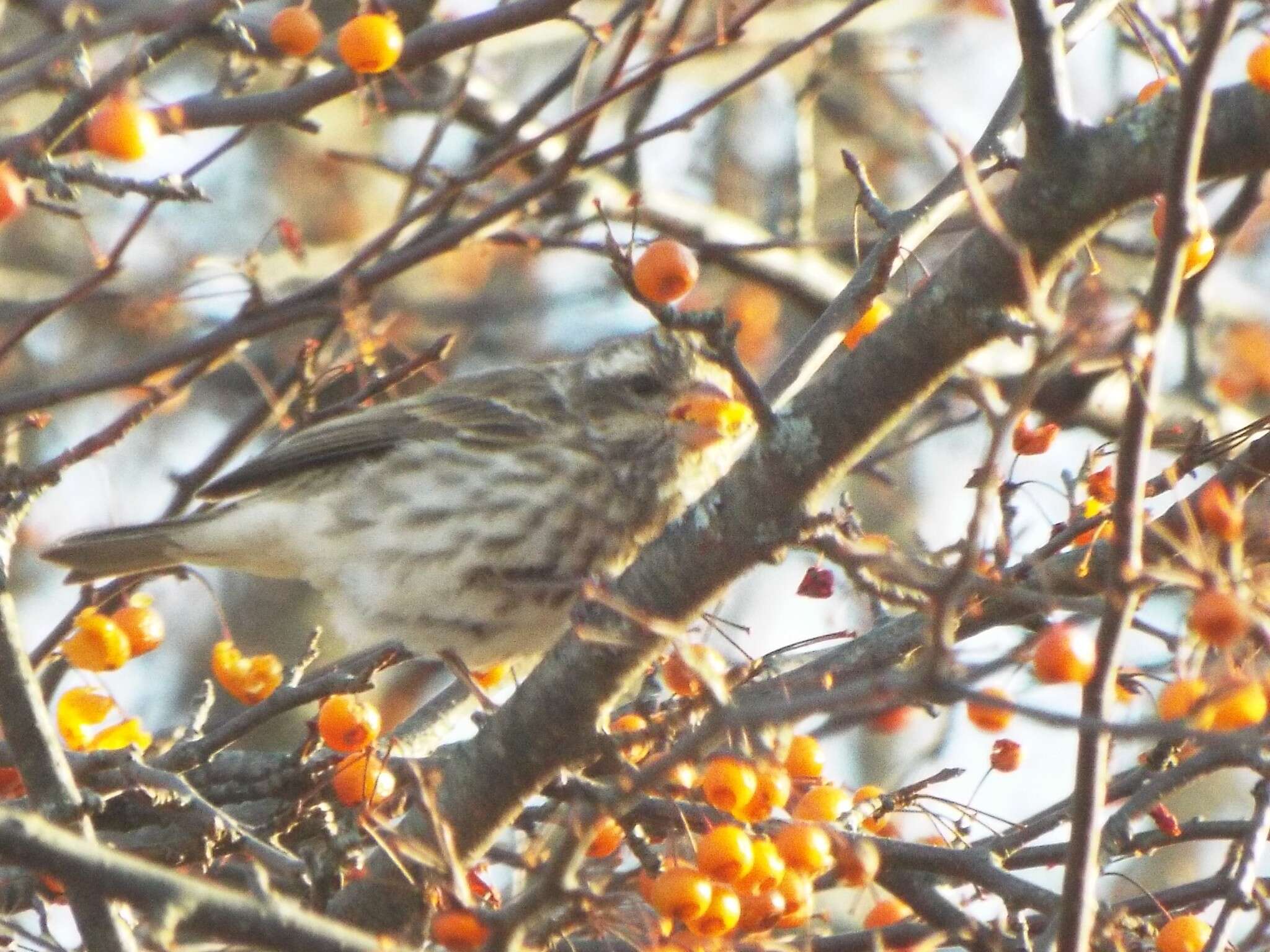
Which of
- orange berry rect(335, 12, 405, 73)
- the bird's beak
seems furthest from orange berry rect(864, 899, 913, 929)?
orange berry rect(335, 12, 405, 73)

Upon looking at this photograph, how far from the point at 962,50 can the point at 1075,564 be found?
10.3m

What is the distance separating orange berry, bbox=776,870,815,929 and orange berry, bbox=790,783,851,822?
191 mm

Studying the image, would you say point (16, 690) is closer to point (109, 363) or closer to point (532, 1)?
point (532, 1)

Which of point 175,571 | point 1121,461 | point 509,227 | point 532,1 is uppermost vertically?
point 509,227

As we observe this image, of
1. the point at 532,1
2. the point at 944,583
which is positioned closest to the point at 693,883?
the point at 944,583

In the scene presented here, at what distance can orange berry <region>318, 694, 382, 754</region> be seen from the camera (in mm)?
5113

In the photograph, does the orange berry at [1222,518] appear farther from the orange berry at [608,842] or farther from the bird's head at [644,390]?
the bird's head at [644,390]

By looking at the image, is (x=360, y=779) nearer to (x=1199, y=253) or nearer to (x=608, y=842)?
(x=608, y=842)

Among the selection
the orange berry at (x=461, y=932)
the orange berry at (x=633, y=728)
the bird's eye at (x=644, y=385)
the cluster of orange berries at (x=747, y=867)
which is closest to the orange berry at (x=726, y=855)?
the cluster of orange berries at (x=747, y=867)

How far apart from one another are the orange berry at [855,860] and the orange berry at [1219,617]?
116 cm

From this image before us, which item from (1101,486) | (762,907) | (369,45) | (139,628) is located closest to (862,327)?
(1101,486)

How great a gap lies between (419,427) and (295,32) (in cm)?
242

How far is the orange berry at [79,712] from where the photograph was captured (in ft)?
19.2

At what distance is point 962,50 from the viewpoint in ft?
46.9
